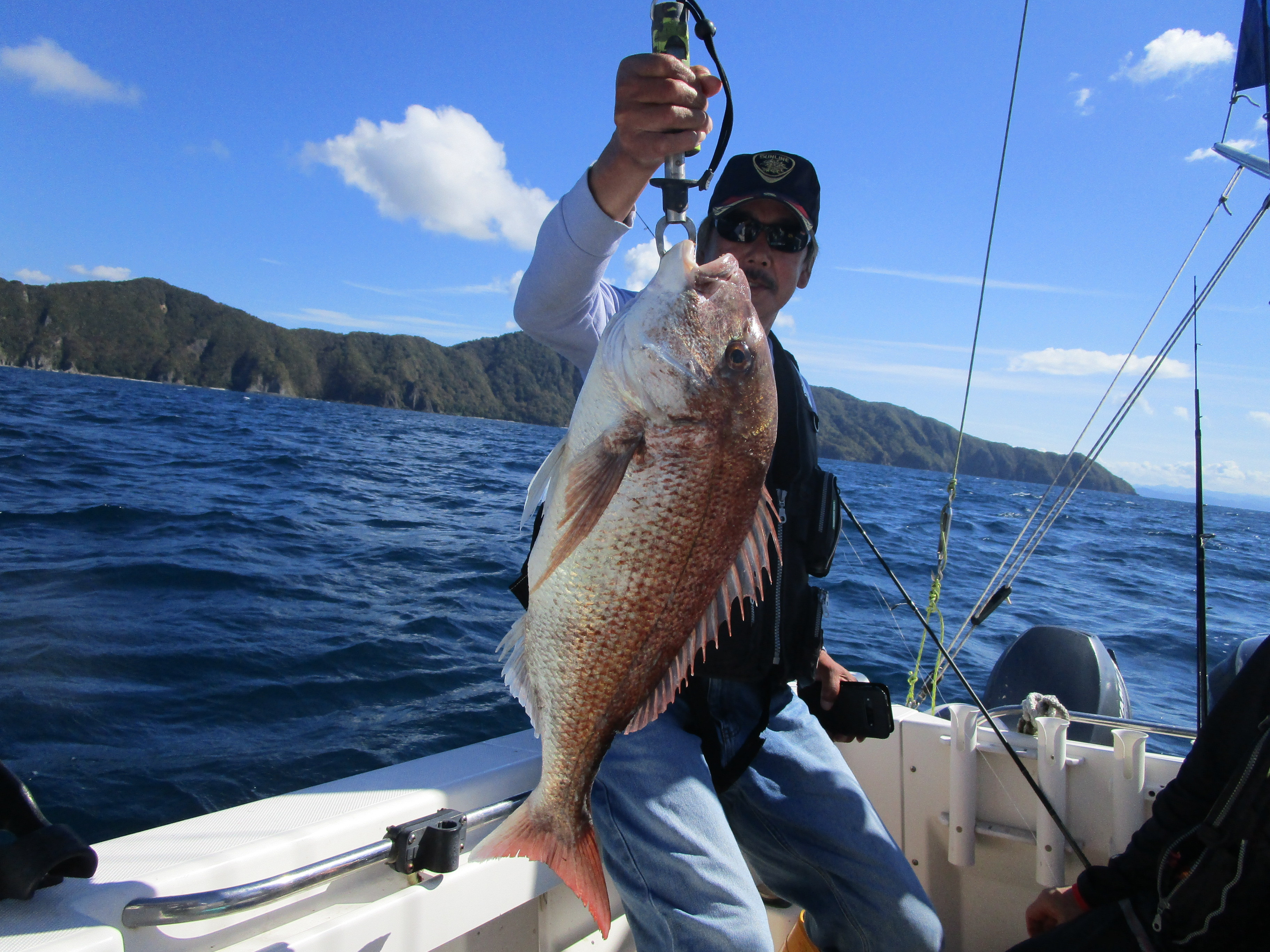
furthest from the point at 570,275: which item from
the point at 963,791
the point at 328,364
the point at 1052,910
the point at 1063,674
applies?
the point at 328,364

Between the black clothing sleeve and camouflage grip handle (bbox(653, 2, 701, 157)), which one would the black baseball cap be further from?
the black clothing sleeve

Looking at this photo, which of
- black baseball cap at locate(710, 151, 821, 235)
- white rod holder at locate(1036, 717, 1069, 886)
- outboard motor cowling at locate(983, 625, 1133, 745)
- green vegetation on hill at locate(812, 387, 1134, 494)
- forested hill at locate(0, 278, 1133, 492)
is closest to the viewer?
black baseball cap at locate(710, 151, 821, 235)

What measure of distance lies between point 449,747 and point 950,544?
15.9 m

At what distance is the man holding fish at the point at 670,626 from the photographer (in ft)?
5.35

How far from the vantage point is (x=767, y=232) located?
259 centimetres

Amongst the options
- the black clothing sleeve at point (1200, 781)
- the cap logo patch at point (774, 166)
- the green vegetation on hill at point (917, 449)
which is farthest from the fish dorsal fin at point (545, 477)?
the green vegetation on hill at point (917, 449)

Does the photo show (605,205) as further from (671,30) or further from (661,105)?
(671,30)

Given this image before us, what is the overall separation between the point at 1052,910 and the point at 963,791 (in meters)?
0.66

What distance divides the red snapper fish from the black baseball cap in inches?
37.1

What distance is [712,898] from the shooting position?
6.19 ft

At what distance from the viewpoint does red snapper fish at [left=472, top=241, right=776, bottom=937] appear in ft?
5.32

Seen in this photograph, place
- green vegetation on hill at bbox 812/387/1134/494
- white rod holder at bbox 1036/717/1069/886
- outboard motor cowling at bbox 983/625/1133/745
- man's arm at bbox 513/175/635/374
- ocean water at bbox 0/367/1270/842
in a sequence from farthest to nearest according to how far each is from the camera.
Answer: green vegetation on hill at bbox 812/387/1134/494 → ocean water at bbox 0/367/1270/842 → outboard motor cowling at bbox 983/625/1133/745 → white rod holder at bbox 1036/717/1069/886 → man's arm at bbox 513/175/635/374

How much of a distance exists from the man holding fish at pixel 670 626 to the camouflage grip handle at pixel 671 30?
→ 82 mm

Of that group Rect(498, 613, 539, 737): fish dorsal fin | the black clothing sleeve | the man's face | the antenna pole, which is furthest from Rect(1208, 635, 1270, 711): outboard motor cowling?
Rect(498, 613, 539, 737): fish dorsal fin
